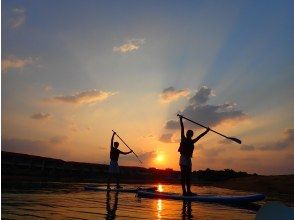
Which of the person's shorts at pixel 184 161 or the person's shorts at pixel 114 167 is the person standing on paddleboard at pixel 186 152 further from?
the person's shorts at pixel 114 167

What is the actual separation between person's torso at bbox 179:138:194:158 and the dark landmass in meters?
9.26

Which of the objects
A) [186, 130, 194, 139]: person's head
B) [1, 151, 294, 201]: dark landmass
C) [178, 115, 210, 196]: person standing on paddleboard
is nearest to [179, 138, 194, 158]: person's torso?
[178, 115, 210, 196]: person standing on paddleboard

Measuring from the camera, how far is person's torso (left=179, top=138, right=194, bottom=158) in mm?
15095

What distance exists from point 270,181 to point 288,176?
1259 mm

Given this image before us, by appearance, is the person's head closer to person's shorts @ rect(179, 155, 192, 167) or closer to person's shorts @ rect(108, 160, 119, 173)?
person's shorts @ rect(179, 155, 192, 167)

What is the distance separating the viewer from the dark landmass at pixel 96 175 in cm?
2598

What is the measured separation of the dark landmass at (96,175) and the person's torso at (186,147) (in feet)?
30.4

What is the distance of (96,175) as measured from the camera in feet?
139

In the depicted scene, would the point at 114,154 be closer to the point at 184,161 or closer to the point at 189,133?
the point at 184,161

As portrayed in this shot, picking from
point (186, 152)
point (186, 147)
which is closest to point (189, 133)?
point (186, 147)

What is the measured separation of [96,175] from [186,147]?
2851cm

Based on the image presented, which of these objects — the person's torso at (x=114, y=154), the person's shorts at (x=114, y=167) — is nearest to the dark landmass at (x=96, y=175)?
the person's shorts at (x=114, y=167)

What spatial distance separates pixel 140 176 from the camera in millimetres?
49250

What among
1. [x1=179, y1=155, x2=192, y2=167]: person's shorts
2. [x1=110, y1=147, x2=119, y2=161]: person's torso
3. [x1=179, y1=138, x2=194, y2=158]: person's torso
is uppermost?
[x1=110, y1=147, x2=119, y2=161]: person's torso
